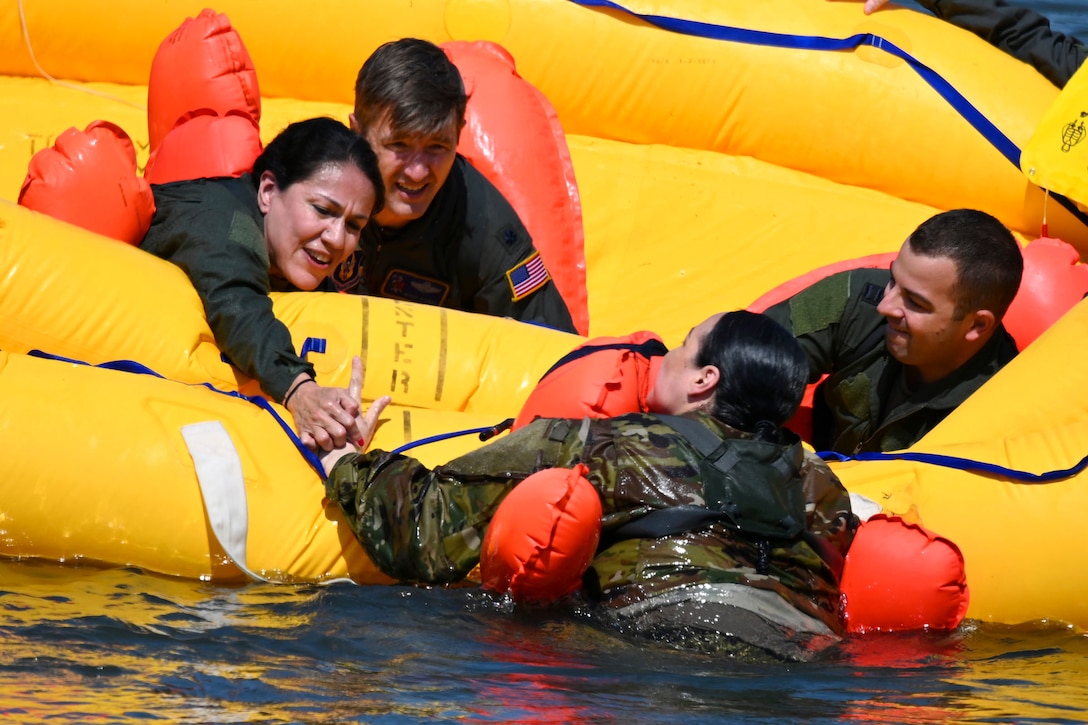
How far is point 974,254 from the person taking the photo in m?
3.53

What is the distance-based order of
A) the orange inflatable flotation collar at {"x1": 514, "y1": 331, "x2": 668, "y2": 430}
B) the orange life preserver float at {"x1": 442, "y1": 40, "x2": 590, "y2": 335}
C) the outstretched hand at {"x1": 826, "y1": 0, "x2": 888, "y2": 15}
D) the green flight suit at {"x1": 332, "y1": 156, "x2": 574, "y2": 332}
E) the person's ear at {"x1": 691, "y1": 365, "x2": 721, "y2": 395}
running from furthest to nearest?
1. the outstretched hand at {"x1": 826, "y1": 0, "x2": 888, "y2": 15}
2. the orange life preserver float at {"x1": 442, "y1": 40, "x2": 590, "y2": 335}
3. the green flight suit at {"x1": 332, "y1": 156, "x2": 574, "y2": 332}
4. the orange inflatable flotation collar at {"x1": 514, "y1": 331, "x2": 668, "y2": 430}
5. the person's ear at {"x1": 691, "y1": 365, "x2": 721, "y2": 395}

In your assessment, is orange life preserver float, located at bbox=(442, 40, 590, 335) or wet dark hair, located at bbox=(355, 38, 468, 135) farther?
orange life preserver float, located at bbox=(442, 40, 590, 335)

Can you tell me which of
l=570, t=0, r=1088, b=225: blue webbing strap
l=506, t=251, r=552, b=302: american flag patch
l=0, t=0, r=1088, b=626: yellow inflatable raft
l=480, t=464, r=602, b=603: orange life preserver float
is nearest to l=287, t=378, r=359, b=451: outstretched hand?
l=0, t=0, r=1088, b=626: yellow inflatable raft

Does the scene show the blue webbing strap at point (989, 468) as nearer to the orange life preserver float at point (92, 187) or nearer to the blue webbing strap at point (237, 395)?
the blue webbing strap at point (237, 395)

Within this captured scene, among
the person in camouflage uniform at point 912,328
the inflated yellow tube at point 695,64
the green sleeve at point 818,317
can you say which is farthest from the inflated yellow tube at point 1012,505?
the inflated yellow tube at point 695,64

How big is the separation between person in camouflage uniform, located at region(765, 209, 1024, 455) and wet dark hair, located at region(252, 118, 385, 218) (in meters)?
1.12

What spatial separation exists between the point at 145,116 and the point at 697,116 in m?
1.95

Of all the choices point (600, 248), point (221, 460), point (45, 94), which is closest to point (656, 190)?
point (600, 248)

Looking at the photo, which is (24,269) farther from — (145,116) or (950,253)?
A: (950,253)

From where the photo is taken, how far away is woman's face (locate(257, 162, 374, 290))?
3459 mm

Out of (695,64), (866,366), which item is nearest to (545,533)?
(866,366)

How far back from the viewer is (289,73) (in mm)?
5055

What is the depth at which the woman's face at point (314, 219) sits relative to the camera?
136 inches

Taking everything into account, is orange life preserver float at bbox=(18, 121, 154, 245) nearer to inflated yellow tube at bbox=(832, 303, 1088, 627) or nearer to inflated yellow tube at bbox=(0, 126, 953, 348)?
inflated yellow tube at bbox=(0, 126, 953, 348)
